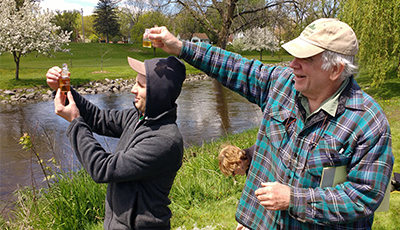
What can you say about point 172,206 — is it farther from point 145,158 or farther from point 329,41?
point 329,41

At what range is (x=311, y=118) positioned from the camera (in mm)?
1752

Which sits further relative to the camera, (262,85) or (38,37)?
(38,37)

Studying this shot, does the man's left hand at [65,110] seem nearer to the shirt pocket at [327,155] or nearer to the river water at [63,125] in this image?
the shirt pocket at [327,155]

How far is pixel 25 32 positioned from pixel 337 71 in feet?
69.2

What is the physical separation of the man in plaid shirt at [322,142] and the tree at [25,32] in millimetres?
19989

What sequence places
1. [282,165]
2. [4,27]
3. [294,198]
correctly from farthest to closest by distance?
[4,27]
[282,165]
[294,198]

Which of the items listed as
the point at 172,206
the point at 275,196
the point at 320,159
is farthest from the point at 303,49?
the point at 172,206

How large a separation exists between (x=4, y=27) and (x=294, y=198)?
2100 centimetres

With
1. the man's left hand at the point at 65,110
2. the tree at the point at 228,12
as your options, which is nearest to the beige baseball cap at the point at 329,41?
the man's left hand at the point at 65,110

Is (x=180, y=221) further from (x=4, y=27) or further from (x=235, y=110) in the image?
(x=4, y=27)

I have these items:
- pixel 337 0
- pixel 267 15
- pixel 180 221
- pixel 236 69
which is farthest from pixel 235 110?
pixel 236 69

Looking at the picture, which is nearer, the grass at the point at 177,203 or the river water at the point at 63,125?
the grass at the point at 177,203

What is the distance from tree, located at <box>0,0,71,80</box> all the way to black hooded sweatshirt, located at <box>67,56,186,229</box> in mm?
19340

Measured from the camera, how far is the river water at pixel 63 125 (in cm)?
745
